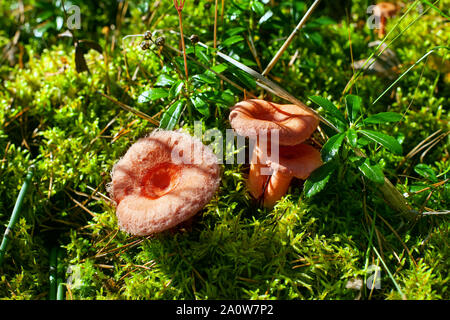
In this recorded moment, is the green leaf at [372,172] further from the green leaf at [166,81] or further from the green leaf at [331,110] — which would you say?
the green leaf at [166,81]

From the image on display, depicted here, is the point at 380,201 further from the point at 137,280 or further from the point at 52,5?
the point at 52,5

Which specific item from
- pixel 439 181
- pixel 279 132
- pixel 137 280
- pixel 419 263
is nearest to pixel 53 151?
pixel 137 280

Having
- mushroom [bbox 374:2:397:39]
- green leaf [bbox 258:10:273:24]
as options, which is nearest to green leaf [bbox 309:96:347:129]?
green leaf [bbox 258:10:273:24]

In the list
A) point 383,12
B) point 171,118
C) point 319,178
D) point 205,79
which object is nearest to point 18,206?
point 171,118

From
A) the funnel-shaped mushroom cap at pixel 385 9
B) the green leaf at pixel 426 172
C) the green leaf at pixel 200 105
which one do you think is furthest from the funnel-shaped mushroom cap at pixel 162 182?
the funnel-shaped mushroom cap at pixel 385 9

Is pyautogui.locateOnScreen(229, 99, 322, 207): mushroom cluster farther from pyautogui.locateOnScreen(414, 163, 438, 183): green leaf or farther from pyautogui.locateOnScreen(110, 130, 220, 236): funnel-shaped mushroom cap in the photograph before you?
pyautogui.locateOnScreen(414, 163, 438, 183): green leaf

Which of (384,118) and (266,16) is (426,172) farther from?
(266,16)
